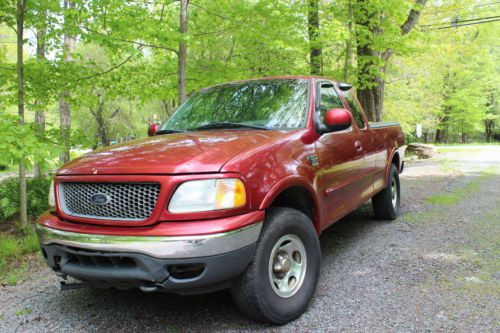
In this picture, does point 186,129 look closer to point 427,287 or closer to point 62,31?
point 427,287

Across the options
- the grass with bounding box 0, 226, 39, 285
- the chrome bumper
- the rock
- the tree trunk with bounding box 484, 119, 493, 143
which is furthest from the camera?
the tree trunk with bounding box 484, 119, 493, 143

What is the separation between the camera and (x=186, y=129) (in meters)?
3.76

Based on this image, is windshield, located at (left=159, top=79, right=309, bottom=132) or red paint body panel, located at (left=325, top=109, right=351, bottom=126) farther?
windshield, located at (left=159, top=79, right=309, bottom=132)

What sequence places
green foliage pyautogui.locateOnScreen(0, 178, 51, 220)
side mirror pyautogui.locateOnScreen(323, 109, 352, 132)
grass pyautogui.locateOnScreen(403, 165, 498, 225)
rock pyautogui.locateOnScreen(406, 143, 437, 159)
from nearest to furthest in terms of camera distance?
side mirror pyautogui.locateOnScreen(323, 109, 352, 132)
grass pyautogui.locateOnScreen(403, 165, 498, 225)
green foliage pyautogui.locateOnScreen(0, 178, 51, 220)
rock pyautogui.locateOnScreen(406, 143, 437, 159)

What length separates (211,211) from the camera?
235cm

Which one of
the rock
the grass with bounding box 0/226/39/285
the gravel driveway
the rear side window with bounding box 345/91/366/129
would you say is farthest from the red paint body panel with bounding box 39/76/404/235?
the rock

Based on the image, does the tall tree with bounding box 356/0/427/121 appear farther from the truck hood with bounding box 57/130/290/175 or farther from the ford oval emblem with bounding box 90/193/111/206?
the ford oval emblem with bounding box 90/193/111/206

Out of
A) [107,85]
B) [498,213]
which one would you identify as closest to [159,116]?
[107,85]

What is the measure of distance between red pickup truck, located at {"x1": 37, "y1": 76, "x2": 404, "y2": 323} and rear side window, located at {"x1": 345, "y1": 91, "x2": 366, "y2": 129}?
121 centimetres

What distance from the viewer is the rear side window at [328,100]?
12.4ft

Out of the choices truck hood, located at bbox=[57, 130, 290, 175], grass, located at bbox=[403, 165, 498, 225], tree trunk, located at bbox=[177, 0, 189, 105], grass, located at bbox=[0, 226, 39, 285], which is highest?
tree trunk, located at bbox=[177, 0, 189, 105]

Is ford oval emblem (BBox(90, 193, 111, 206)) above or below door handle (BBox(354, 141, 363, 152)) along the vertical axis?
below

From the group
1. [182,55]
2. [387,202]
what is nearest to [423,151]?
[387,202]

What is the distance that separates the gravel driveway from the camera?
277 centimetres
